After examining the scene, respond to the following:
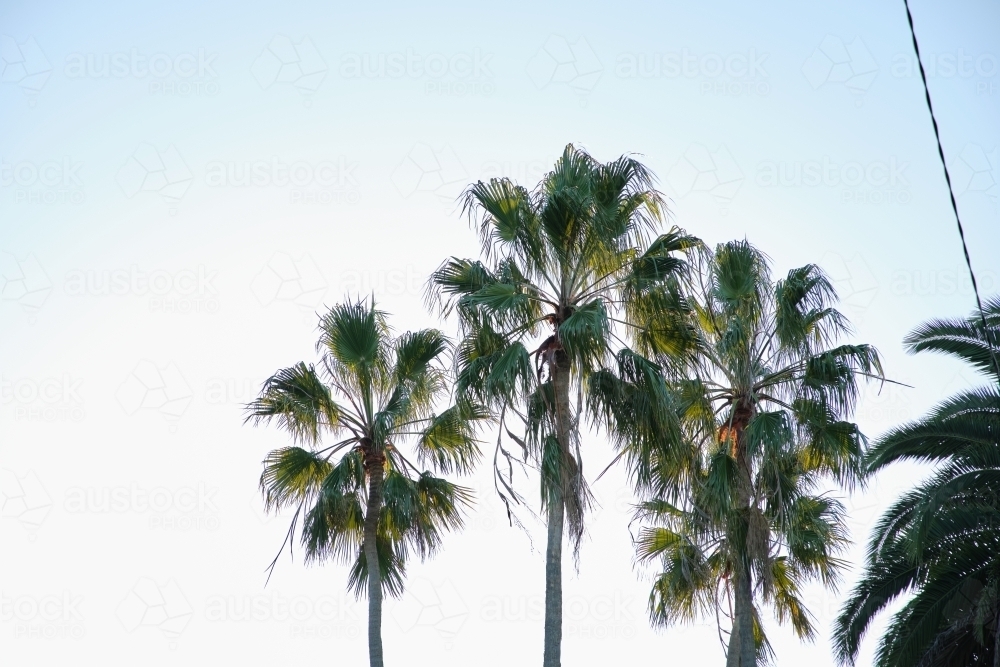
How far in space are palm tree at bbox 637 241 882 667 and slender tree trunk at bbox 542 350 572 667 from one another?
1.54 metres

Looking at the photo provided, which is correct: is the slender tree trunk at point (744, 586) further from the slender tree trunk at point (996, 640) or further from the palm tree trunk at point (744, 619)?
the slender tree trunk at point (996, 640)

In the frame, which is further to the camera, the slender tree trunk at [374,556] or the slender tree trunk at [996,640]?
the slender tree trunk at [374,556]

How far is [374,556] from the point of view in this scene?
20.3m

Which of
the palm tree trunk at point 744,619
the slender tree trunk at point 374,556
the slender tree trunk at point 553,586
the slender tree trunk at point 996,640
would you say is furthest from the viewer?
the slender tree trunk at point 374,556

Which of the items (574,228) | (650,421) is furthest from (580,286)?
(650,421)

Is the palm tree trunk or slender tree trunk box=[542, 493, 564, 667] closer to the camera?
slender tree trunk box=[542, 493, 564, 667]

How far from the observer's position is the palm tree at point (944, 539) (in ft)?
63.2

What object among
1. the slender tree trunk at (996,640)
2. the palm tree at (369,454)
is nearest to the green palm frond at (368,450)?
the palm tree at (369,454)

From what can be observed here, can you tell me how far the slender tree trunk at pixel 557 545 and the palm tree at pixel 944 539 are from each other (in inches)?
228

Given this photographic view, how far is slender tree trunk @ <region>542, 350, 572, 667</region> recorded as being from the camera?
1664 cm

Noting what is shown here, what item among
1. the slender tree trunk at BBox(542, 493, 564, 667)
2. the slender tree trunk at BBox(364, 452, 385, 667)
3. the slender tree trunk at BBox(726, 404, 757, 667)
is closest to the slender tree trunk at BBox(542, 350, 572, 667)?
the slender tree trunk at BBox(542, 493, 564, 667)

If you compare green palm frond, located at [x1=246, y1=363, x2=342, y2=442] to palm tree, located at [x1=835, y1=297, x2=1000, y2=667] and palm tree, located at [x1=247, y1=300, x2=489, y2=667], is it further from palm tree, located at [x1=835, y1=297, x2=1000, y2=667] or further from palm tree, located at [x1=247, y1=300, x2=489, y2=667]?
palm tree, located at [x1=835, y1=297, x2=1000, y2=667]

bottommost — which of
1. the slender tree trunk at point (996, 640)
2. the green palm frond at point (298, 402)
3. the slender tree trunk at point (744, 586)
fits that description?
the slender tree trunk at point (996, 640)

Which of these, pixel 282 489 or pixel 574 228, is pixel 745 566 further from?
pixel 282 489
